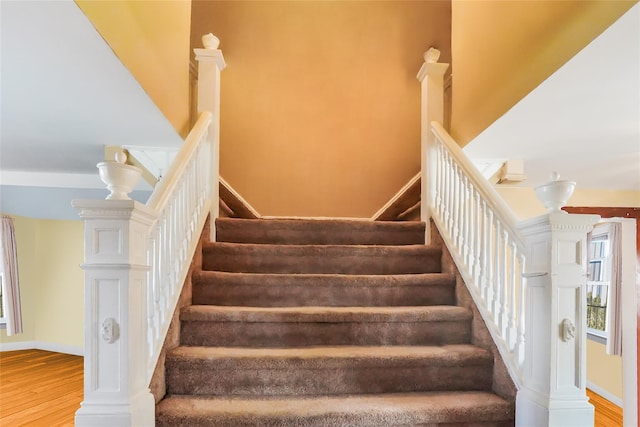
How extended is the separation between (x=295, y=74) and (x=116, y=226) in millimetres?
3069

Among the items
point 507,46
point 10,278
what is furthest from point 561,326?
point 10,278

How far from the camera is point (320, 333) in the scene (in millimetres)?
1880

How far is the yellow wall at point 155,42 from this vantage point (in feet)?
4.63

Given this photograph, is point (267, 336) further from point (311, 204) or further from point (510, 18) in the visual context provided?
point (311, 204)

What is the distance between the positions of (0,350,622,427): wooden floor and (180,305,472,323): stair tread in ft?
7.04

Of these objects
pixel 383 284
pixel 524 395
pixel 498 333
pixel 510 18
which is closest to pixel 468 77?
pixel 510 18

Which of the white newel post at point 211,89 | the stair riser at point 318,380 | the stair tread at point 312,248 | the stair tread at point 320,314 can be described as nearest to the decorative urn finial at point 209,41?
the white newel post at point 211,89

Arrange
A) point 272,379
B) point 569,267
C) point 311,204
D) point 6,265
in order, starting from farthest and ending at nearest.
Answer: point 6,265
point 311,204
point 272,379
point 569,267

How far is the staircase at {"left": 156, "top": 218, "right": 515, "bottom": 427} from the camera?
5.00ft

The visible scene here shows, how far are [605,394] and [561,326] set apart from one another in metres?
4.26

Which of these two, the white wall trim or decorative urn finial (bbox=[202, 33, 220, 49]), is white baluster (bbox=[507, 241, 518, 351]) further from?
the white wall trim

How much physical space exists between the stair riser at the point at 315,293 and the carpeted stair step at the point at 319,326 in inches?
4.5

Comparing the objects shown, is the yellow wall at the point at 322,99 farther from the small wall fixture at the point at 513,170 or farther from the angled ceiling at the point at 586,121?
the angled ceiling at the point at 586,121

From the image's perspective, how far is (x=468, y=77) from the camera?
8.27 ft
